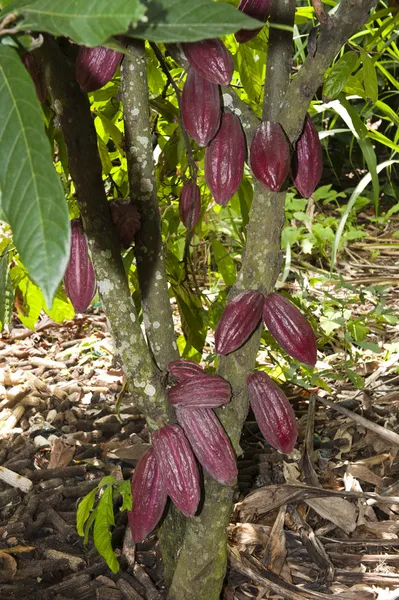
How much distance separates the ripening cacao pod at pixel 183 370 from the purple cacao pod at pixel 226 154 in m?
0.23

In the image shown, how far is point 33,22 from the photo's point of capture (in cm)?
41

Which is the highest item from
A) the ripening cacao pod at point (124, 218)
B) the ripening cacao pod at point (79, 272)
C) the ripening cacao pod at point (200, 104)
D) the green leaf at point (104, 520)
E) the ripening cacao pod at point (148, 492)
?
the ripening cacao pod at point (200, 104)

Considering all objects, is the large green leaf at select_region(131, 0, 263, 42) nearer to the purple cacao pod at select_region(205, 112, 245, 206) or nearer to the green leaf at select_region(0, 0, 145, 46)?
the green leaf at select_region(0, 0, 145, 46)

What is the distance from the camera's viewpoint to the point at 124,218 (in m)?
0.91

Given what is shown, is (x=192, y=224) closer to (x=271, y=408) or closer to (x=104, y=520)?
(x=271, y=408)

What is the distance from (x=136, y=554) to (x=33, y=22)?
3.35ft

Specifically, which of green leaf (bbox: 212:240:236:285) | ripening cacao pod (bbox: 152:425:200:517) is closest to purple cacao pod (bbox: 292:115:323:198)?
ripening cacao pod (bbox: 152:425:200:517)

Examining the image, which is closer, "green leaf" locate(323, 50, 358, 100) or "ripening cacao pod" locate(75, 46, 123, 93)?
"ripening cacao pod" locate(75, 46, 123, 93)

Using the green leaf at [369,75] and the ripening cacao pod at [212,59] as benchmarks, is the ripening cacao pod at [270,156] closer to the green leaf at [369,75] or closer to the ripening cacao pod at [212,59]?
the ripening cacao pod at [212,59]

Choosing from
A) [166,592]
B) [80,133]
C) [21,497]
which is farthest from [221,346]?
[21,497]

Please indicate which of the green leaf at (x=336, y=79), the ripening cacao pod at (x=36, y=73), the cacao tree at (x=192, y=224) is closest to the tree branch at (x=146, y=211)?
the cacao tree at (x=192, y=224)

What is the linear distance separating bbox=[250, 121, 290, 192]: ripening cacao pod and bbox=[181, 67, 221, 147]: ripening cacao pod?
5cm

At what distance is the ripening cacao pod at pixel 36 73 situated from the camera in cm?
80

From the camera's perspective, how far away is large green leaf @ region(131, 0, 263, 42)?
392mm
